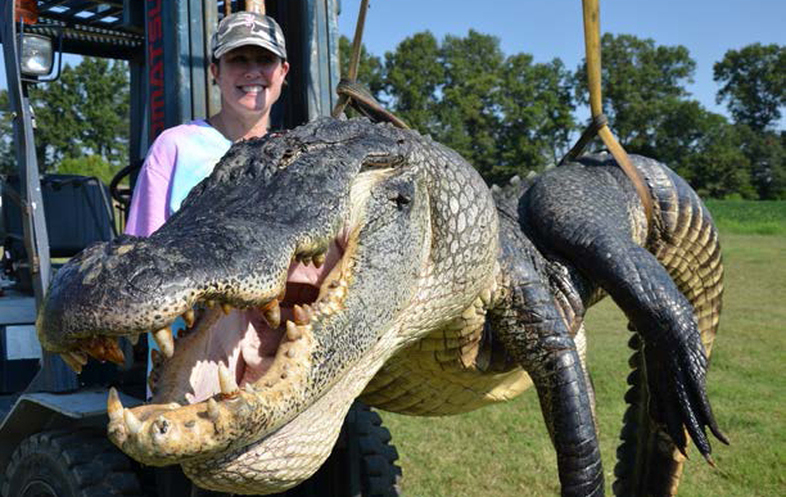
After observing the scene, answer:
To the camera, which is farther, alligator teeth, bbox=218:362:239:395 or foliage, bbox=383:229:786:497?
foliage, bbox=383:229:786:497

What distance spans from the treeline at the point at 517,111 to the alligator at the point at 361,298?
3415 cm

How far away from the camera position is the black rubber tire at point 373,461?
9.58 feet

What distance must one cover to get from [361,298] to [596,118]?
4.41ft

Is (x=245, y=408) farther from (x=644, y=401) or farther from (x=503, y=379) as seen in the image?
(x=644, y=401)

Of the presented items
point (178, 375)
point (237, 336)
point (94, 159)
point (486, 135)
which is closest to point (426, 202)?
point (237, 336)

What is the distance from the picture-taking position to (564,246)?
2.42 metres

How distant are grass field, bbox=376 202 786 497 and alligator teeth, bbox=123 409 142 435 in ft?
8.96

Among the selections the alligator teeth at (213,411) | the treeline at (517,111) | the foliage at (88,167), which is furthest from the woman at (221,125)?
the treeline at (517,111)

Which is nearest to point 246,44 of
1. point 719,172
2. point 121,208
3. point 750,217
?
point 121,208

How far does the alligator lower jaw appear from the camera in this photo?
1.33 meters

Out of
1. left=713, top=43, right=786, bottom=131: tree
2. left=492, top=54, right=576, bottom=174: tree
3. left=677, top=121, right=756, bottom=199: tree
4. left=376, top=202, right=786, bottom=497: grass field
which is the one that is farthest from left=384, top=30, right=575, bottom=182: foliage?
left=376, top=202, right=786, bottom=497: grass field

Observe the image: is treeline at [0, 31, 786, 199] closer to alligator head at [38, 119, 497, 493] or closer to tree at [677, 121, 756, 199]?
tree at [677, 121, 756, 199]

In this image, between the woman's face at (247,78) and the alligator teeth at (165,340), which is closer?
the alligator teeth at (165,340)

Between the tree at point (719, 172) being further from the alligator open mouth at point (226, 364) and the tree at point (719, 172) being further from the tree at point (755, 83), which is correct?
the alligator open mouth at point (226, 364)
